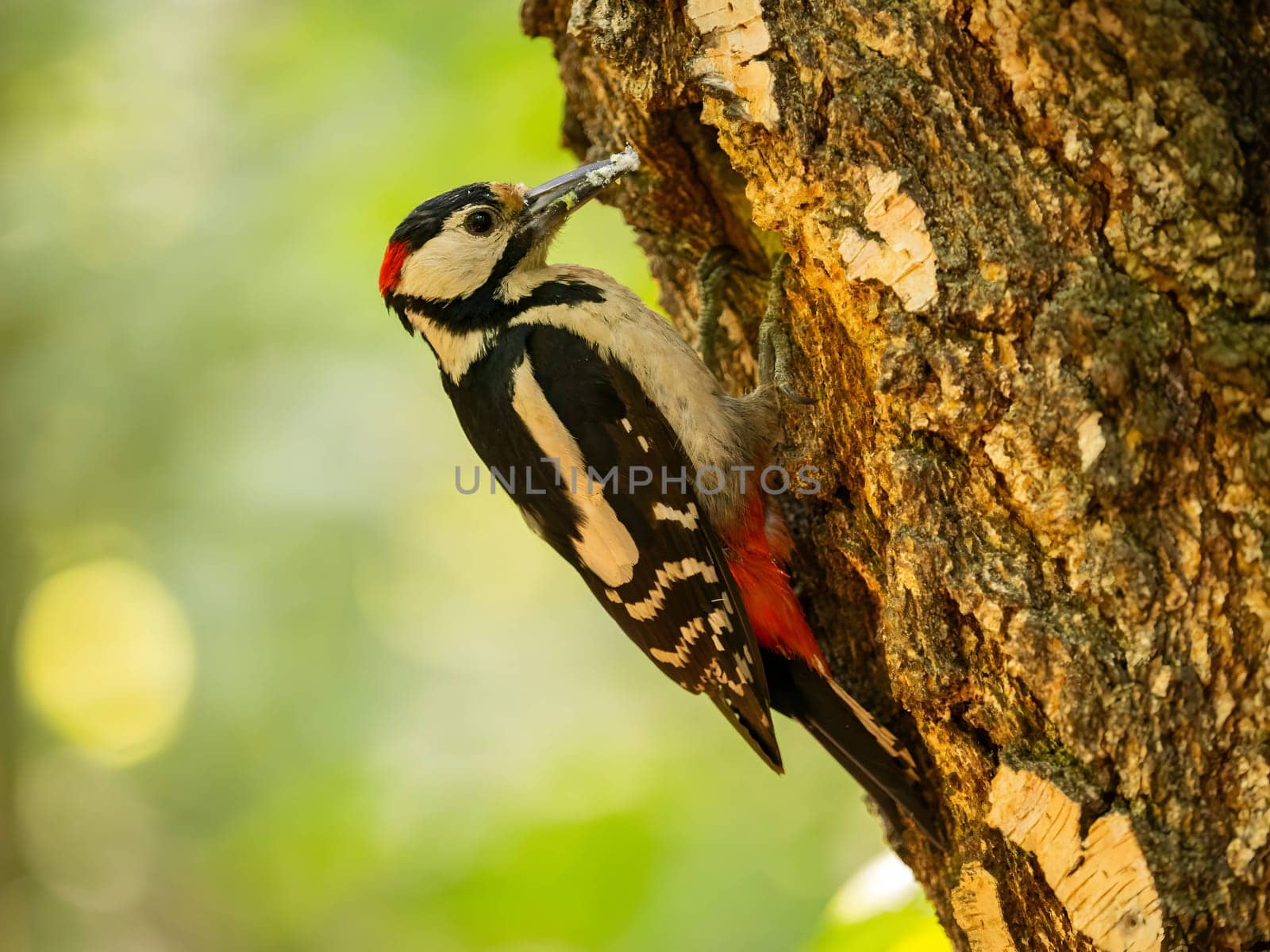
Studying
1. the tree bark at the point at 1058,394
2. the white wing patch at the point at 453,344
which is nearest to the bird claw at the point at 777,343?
the tree bark at the point at 1058,394

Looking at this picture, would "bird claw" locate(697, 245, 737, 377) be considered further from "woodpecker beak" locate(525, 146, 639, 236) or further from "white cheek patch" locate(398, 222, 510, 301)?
"white cheek patch" locate(398, 222, 510, 301)

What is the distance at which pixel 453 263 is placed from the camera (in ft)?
9.16

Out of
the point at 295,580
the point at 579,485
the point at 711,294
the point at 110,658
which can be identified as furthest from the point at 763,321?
the point at 110,658

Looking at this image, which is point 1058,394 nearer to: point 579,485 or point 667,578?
point 667,578

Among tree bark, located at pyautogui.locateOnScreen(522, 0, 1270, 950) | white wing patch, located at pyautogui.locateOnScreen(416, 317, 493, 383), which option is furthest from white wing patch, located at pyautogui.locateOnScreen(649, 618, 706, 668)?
white wing patch, located at pyautogui.locateOnScreen(416, 317, 493, 383)

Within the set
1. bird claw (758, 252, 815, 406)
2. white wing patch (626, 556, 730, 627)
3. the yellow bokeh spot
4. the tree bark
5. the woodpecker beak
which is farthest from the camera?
the yellow bokeh spot

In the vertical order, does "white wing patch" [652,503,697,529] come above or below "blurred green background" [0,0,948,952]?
below

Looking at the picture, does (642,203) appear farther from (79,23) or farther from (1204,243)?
(79,23)

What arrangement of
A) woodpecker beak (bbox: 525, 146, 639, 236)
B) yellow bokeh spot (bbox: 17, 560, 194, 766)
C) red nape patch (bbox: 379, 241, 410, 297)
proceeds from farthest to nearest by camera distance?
yellow bokeh spot (bbox: 17, 560, 194, 766) < red nape patch (bbox: 379, 241, 410, 297) < woodpecker beak (bbox: 525, 146, 639, 236)

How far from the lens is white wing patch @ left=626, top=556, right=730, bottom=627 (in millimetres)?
2479

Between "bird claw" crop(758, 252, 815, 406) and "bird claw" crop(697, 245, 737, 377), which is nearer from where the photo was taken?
"bird claw" crop(758, 252, 815, 406)

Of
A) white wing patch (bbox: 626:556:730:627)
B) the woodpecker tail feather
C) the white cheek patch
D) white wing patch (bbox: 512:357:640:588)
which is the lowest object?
the woodpecker tail feather

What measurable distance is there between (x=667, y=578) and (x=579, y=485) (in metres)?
0.29

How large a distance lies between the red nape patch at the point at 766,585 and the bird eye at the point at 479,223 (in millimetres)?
925
